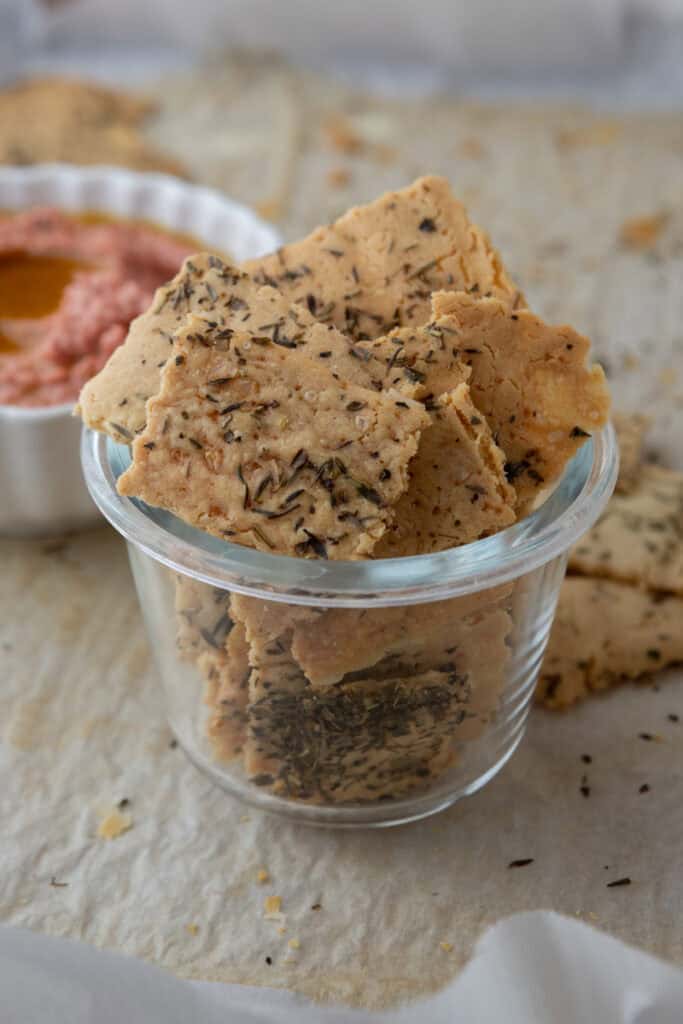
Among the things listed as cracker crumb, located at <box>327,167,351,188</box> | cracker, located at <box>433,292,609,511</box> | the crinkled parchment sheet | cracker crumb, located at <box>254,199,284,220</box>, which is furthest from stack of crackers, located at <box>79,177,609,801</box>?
cracker crumb, located at <box>327,167,351,188</box>

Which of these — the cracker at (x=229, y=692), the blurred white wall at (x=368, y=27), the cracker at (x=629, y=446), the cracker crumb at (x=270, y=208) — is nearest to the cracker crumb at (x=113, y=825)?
the cracker at (x=229, y=692)

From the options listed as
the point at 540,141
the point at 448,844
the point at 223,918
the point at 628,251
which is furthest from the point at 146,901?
the point at 540,141

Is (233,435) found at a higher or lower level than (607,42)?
higher

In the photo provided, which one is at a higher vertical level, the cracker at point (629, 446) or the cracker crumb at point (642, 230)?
the cracker at point (629, 446)

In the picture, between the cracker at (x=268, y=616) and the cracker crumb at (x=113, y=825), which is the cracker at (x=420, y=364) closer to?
the cracker at (x=268, y=616)

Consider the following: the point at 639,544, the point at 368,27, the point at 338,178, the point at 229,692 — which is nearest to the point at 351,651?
the point at 229,692

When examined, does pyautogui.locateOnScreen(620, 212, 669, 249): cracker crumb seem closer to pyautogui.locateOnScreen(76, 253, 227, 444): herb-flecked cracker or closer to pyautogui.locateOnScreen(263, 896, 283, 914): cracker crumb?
pyautogui.locateOnScreen(76, 253, 227, 444): herb-flecked cracker

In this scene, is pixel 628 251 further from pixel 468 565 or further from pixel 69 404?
pixel 468 565
